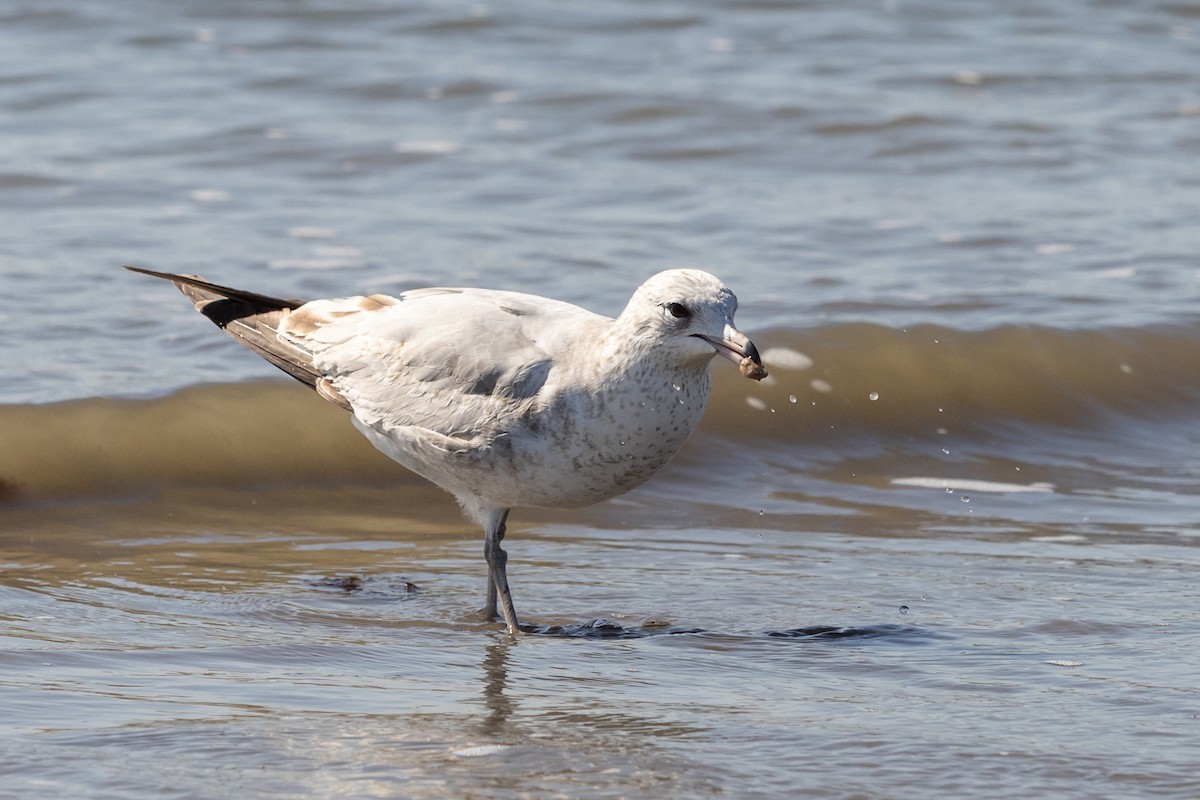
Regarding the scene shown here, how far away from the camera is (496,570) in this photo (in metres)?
5.00

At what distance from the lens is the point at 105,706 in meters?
3.97

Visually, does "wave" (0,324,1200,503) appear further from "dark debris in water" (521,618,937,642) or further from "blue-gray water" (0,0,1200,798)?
"dark debris in water" (521,618,937,642)

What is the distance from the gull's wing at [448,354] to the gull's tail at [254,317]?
6 centimetres

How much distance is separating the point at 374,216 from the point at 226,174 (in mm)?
1152

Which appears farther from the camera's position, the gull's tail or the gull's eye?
the gull's tail

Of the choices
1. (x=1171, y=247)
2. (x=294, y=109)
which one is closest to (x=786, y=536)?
(x=1171, y=247)

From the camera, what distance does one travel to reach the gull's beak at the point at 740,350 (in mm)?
4191

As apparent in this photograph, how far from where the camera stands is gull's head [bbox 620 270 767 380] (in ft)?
14.3

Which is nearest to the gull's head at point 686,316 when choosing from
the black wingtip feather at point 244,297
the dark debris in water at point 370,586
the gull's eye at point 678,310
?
the gull's eye at point 678,310

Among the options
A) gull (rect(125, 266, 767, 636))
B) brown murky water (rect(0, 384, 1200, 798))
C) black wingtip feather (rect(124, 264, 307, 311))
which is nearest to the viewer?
brown murky water (rect(0, 384, 1200, 798))

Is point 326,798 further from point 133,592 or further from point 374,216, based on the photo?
point 374,216

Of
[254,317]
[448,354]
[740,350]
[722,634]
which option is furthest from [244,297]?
[740,350]

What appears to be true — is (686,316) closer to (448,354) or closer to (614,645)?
(448,354)

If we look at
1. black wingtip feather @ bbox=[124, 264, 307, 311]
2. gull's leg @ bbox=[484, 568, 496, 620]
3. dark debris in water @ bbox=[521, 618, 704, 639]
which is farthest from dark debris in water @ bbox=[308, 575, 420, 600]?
black wingtip feather @ bbox=[124, 264, 307, 311]
